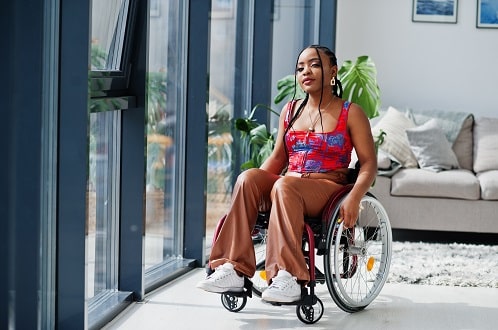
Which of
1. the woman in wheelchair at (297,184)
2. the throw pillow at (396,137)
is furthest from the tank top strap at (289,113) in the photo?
the throw pillow at (396,137)

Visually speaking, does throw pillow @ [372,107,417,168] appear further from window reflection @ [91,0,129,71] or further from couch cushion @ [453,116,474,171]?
window reflection @ [91,0,129,71]

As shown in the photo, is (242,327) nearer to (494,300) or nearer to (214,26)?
(494,300)

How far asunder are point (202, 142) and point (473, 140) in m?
2.61

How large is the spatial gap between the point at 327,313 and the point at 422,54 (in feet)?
12.3

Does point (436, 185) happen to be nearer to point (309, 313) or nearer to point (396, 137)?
point (396, 137)

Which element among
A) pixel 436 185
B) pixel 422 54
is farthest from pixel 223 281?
pixel 422 54

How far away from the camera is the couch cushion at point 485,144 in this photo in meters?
6.32

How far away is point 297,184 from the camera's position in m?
3.59

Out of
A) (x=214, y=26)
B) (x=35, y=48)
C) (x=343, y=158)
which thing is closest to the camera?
(x=35, y=48)

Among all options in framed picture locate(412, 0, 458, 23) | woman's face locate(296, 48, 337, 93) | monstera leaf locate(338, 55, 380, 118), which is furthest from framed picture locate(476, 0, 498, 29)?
woman's face locate(296, 48, 337, 93)

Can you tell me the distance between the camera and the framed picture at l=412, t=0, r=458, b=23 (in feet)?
23.3

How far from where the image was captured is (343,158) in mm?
3836

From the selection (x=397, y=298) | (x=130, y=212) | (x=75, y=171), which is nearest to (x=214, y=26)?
(x=130, y=212)

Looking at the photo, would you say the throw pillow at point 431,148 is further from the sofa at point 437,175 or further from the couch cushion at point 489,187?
the couch cushion at point 489,187
